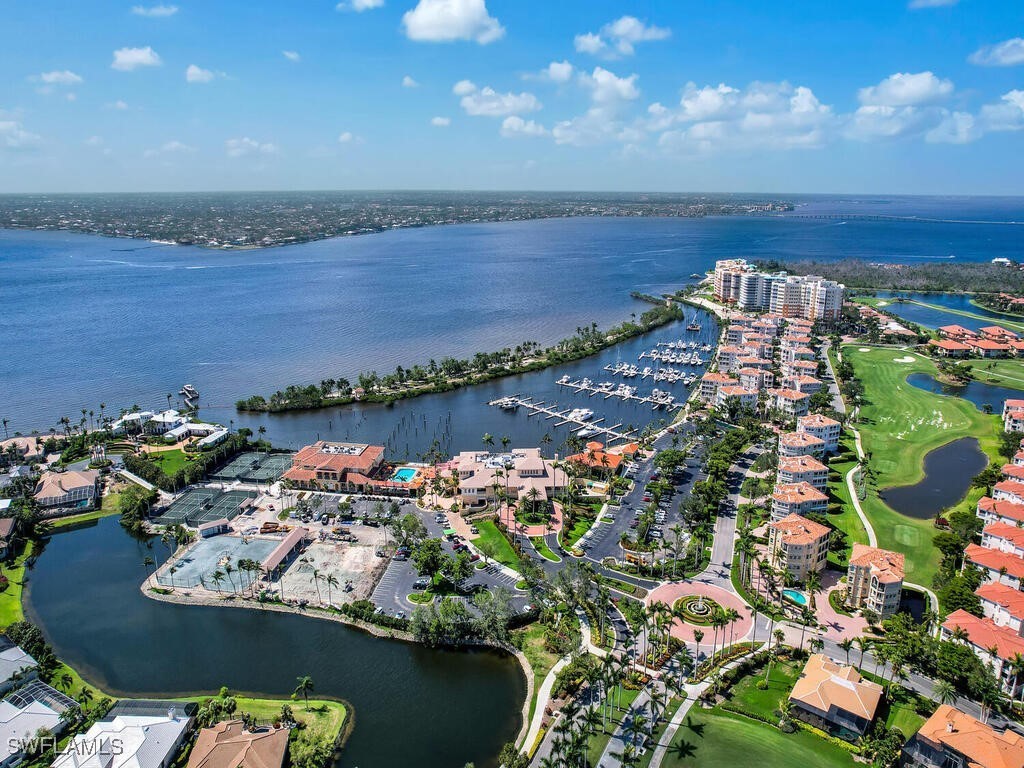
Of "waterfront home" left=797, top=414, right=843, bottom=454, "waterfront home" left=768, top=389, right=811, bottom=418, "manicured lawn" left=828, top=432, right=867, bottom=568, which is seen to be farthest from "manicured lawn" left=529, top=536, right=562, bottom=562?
"waterfront home" left=768, top=389, right=811, bottom=418

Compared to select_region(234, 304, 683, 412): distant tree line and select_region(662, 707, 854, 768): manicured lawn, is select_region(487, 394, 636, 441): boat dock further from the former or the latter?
select_region(662, 707, 854, 768): manicured lawn

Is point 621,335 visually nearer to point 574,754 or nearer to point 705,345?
point 705,345

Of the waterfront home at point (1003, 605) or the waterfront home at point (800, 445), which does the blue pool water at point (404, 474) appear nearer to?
the waterfront home at point (800, 445)

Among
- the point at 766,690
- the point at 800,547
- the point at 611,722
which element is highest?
the point at 800,547

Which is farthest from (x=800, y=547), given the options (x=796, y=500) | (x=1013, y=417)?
(x=1013, y=417)

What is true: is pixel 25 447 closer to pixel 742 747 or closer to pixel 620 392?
pixel 620 392

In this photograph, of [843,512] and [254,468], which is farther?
[254,468]

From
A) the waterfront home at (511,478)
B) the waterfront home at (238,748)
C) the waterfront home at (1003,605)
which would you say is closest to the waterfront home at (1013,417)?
the waterfront home at (1003,605)
